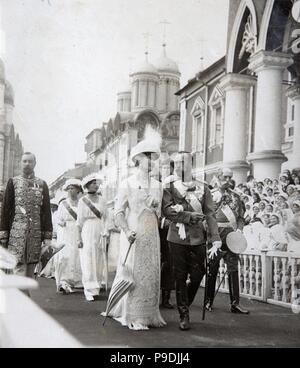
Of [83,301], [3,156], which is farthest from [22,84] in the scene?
[83,301]

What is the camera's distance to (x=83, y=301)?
6000 mm

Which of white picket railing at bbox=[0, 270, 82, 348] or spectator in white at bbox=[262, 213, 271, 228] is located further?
spectator in white at bbox=[262, 213, 271, 228]

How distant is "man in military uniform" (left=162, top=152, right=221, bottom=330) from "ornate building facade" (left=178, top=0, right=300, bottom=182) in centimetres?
51

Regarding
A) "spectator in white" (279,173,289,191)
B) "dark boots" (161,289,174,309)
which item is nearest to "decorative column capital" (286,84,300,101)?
"spectator in white" (279,173,289,191)

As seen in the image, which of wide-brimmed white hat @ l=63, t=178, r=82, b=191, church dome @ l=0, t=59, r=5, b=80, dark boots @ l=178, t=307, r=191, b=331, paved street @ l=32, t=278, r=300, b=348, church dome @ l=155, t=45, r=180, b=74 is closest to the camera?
paved street @ l=32, t=278, r=300, b=348

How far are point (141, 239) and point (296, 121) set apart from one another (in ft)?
5.87

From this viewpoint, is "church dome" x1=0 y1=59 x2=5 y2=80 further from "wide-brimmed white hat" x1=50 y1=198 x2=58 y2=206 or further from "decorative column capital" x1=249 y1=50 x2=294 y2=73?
"decorative column capital" x1=249 y1=50 x2=294 y2=73

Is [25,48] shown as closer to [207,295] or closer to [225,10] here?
[225,10]

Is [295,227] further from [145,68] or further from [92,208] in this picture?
[92,208]

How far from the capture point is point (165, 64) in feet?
18.2

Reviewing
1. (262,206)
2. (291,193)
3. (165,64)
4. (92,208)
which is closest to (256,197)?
(262,206)

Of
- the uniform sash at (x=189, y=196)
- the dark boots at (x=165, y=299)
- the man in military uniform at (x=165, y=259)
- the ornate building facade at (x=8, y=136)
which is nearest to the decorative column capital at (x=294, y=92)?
the man in military uniform at (x=165, y=259)

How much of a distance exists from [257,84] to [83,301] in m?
2.63

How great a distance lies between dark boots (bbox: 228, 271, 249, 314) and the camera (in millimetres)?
5621
